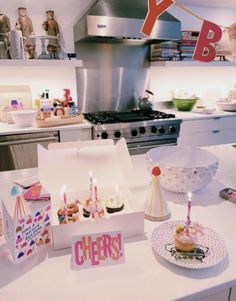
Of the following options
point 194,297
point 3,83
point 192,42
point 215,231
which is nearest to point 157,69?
point 192,42

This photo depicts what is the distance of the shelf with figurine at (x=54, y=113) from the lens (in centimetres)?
247

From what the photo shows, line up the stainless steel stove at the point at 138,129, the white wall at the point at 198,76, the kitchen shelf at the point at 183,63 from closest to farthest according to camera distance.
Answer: the stainless steel stove at the point at 138,129 → the kitchen shelf at the point at 183,63 → the white wall at the point at 198,76

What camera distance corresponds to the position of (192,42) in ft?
10.8

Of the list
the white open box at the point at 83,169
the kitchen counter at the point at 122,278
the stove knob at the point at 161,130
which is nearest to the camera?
the kitchen counter at the point at 122,278

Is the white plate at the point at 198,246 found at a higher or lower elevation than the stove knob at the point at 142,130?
lower

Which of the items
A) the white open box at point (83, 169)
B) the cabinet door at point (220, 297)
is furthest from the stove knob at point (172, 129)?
the cabinet door at point (220, 297)

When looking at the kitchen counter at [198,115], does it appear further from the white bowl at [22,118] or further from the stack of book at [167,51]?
the white bowl at [22,118]

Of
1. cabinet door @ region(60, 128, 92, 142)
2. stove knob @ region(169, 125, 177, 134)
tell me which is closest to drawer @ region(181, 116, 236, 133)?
stove knob @ region(169, 125, 177, 134)

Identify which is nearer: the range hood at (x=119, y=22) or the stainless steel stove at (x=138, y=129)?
the range hood at (x=119, y=22)

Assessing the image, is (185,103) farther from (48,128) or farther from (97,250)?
(97,250)

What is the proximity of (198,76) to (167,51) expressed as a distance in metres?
0.76

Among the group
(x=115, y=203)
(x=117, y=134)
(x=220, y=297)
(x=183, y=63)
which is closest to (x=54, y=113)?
(x=117, y=134)

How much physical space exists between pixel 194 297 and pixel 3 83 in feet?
8.98

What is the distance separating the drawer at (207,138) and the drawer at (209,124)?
1.8 inches
